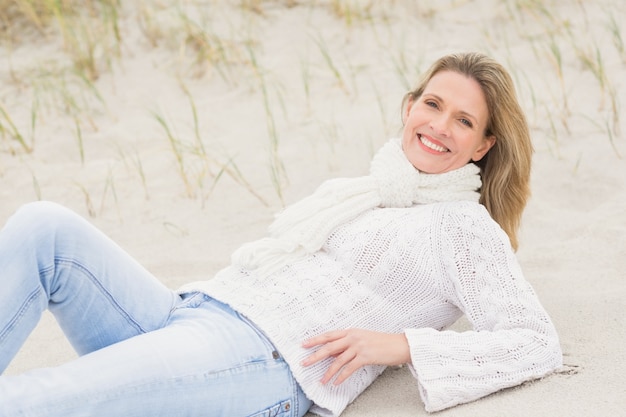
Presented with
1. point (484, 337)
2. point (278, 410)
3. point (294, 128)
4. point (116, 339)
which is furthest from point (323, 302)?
point (294, 128)

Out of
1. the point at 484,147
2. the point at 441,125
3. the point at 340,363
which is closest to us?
the point at 340,363

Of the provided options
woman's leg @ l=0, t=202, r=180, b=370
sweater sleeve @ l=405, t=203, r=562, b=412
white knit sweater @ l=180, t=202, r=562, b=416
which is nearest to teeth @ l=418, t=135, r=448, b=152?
white knit sweater @ l=180, t=202, r=562, b=416

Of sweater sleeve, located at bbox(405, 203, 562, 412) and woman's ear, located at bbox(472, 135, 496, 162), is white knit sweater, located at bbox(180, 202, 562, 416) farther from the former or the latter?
woman's ear, located at bbox(472, 135, 496, 162)

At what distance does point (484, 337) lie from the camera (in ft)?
8.14

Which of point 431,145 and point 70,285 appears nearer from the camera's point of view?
point 70,285

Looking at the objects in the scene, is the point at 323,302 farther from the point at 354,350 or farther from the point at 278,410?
the point at 278,410

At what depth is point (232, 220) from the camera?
416 cm

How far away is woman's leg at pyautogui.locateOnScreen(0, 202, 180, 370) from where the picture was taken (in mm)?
2424

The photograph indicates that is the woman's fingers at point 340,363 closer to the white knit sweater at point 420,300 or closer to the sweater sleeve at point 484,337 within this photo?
the white knit sweater at point 420,300

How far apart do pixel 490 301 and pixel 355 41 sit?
3.29m

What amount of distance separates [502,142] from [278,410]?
3.61 ft

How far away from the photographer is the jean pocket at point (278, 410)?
244cm

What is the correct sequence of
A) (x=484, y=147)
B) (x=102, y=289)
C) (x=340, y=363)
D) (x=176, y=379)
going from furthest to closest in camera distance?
(x=484, y=147) < (x=102, y=289) < (x=340, y=363) < (x=176, y=379)

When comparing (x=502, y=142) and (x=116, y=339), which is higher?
(x=502, y=142)
